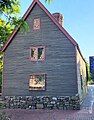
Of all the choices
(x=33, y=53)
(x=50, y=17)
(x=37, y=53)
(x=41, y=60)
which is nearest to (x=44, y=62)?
(x=41, y=60)

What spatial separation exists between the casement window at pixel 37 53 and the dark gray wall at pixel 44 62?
408mm

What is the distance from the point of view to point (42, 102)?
25859 mm

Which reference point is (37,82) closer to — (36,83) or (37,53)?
(36,83)

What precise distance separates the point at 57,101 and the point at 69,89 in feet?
5.48

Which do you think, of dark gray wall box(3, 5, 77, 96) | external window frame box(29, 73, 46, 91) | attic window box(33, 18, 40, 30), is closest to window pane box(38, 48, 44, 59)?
dark gray wall box(3, 5, 77, 96)

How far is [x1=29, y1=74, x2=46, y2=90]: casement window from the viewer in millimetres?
26391

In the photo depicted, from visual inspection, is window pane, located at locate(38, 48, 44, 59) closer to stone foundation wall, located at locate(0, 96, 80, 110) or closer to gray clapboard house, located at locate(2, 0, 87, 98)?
gray clapboard house, located at locate(2, 0, 87, 98)

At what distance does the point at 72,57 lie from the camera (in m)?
25.7

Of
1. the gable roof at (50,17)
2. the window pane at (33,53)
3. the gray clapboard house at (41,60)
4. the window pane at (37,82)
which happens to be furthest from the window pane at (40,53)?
→ the gable roof at (50,17)

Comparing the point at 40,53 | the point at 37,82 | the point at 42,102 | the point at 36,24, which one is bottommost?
the point at 42,102

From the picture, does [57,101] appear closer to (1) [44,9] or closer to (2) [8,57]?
(2) [8,57]

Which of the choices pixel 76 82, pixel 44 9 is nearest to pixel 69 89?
pixel 76 82

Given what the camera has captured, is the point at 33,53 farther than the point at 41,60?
Yes

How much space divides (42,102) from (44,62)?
409 centimetres
